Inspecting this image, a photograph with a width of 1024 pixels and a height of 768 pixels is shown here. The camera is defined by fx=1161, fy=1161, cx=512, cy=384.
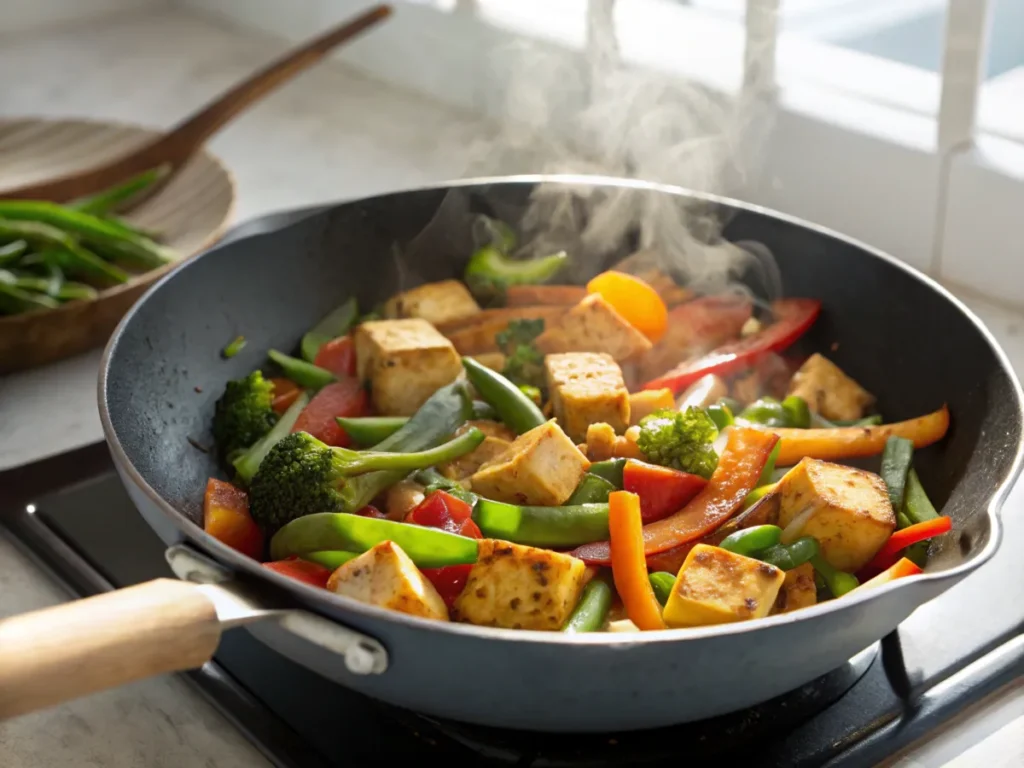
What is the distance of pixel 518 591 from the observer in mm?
1036

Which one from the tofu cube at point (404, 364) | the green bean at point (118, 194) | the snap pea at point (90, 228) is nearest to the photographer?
the tofu cube at point (404, 364)

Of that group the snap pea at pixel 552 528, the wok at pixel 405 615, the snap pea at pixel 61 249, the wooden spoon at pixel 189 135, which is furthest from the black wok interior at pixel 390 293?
the wooden spoon at pixel 189 135

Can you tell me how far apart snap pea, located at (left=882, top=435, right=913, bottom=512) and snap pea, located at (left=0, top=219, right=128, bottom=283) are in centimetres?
125

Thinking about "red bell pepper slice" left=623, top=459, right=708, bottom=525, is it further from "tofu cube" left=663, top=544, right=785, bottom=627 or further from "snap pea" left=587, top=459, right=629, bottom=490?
"tofu cube" left=663, top=544, right=785, bottom=627

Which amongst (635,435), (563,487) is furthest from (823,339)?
(563,487)

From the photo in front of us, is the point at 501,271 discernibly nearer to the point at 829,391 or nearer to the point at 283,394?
the point at 283,394

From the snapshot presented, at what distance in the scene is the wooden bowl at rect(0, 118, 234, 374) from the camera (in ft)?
5.61

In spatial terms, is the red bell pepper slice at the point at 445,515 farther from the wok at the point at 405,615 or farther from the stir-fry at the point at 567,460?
the wok at the point at 405,615

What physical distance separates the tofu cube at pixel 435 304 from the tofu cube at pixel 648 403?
1.01 feet

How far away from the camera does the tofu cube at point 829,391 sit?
1.44m

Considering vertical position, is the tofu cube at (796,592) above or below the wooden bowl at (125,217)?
above

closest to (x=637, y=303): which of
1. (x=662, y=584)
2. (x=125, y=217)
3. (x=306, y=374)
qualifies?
(x=306, y=374)

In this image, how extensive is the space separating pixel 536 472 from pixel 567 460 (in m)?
0.05

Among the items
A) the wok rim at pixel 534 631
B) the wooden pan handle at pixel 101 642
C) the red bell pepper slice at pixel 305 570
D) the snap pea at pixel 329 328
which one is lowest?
the snap pea at pixel 329 328
